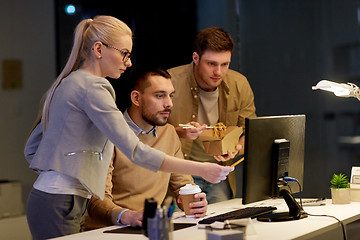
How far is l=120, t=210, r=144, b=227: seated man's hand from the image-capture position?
7.52 feet

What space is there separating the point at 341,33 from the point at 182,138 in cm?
302

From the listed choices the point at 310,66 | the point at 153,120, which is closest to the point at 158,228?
the point at 153,120

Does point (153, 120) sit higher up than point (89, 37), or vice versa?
point (89, 37)

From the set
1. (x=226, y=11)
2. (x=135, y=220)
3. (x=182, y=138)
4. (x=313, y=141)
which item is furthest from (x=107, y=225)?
(x=313, y=141)

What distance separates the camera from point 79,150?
214 cm

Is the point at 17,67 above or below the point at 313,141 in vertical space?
above

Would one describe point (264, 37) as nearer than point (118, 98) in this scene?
No

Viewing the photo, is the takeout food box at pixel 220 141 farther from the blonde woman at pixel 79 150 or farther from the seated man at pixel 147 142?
the blonde woman at pixel 79 150

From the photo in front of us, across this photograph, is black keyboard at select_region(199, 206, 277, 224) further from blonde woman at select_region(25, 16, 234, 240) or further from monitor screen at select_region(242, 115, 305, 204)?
blonde woman at select_region(25, 16, 234, 240)

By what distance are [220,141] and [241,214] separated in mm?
525

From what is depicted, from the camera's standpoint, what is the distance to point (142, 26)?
14.2 feet

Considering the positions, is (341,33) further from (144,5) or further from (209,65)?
(209,65)

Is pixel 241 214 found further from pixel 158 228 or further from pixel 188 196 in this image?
pixel 158 228

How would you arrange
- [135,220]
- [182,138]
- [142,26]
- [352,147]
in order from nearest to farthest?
1. [135,220]
2. [182,138]
3. [142,26]
4. [352,147]
